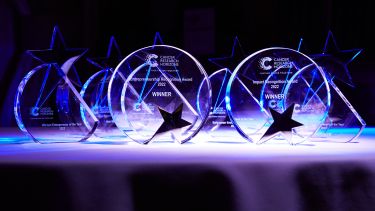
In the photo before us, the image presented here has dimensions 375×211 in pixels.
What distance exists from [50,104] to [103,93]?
0.86 ft

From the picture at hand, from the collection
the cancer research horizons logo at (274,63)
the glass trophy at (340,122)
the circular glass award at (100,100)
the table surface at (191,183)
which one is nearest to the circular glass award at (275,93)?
the cancer research horizons logo at (274,63)

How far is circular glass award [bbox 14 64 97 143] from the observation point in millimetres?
999

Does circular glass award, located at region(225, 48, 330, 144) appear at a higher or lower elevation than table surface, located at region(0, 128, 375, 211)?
higher

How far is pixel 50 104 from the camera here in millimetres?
1012

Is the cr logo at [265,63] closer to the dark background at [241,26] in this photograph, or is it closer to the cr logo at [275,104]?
the cr logo at [275,104]

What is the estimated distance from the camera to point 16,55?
2.19m

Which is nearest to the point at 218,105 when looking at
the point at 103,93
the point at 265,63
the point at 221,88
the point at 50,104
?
the point at 221,88

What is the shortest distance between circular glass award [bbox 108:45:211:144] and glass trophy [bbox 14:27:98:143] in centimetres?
11

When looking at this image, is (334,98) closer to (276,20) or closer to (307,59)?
(307,59)

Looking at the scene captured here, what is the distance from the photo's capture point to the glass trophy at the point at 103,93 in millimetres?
1240

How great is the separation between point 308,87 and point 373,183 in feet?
1.20

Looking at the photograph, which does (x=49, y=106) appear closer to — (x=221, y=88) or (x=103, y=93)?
(x=103, y=93)

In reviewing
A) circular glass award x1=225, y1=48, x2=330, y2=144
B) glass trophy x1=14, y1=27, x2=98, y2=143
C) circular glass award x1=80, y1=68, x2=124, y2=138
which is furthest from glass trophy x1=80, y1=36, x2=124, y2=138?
circular glass award x1=225, y1=48, x2=330, y2=144

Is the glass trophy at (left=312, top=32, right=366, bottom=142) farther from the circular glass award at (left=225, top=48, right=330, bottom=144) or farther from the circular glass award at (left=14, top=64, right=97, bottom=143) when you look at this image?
the circular glass award at (left=14, top=64, right=97, bottom=143)
